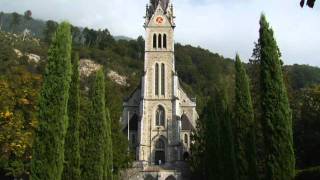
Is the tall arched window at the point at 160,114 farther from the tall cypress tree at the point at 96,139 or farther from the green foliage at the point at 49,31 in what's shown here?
the green foliage at the point at 49,31

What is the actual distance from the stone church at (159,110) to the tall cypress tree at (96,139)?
2854 centimetres

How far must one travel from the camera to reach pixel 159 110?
212 feet

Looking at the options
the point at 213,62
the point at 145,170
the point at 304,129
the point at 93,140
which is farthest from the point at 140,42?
the point at 93,140

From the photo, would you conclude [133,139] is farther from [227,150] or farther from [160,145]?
[227,150]

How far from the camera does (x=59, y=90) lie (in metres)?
23.1

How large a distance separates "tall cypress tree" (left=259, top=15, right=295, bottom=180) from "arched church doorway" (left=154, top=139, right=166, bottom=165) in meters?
38.5

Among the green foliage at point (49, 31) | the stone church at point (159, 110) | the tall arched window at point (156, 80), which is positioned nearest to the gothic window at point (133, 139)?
the stone church at point (159, 110)

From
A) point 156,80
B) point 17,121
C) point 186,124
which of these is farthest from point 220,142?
point 186,124

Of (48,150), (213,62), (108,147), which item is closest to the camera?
(48,150)

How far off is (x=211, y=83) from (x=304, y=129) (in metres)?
90.6

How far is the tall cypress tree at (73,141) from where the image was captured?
27.3 m

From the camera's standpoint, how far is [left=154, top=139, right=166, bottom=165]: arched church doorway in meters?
63.5

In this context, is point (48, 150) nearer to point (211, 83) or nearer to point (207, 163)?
point (207, 163)

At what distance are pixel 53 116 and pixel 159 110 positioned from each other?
139ft
